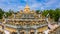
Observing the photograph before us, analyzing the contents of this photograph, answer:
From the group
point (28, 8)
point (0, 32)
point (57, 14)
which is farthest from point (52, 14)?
point (0, 32)

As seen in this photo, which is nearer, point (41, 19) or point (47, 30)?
point (47, 30)

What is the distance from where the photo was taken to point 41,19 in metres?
29.2

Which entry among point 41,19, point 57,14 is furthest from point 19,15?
point 57,14

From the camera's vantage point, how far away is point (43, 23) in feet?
88.4

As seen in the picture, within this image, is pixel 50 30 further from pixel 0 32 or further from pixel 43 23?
pixel 0 32

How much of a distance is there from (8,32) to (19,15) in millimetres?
4638

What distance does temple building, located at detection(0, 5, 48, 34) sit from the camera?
83.4 ft

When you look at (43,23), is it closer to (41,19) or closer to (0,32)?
(41,19)

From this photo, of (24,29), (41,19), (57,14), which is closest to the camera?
(24,29)

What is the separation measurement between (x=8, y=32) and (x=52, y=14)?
15.0m

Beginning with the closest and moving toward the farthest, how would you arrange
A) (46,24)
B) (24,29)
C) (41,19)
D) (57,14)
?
(24,29) → (46,24) → (41,19) → (57,14)

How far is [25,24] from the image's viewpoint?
26000 mm

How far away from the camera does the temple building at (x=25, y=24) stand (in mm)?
25411

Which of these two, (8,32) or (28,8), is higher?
(28,8)
